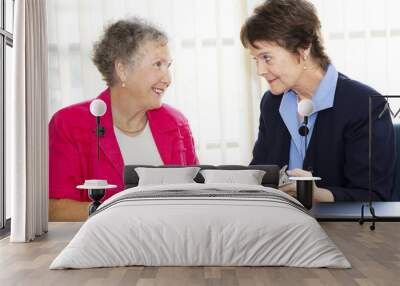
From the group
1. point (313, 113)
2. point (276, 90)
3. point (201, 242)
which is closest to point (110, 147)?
point (276, 90)

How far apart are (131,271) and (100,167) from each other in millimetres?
2498

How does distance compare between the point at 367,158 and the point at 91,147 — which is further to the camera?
the point at 91,147

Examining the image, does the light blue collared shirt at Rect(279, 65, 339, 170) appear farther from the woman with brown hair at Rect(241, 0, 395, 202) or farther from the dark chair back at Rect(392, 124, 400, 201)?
the dark chair back at Rect(392, 124, 400, 201)

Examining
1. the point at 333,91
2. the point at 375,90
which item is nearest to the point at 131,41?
the point at 333,91

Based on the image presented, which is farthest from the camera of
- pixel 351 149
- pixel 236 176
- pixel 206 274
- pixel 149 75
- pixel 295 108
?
pixel 149 75

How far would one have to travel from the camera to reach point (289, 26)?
19.6 feet

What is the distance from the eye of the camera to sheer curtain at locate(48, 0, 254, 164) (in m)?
6.14

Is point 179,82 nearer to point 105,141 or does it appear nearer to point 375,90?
point 105,141

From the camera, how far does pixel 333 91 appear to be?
5996mm

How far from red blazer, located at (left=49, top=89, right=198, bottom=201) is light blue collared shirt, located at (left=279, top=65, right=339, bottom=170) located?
1.05 metres

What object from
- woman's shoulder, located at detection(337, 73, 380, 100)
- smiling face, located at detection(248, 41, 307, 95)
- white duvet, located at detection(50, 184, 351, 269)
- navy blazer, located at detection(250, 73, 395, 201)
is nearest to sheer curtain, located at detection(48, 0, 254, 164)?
smiling face, located at detection(248, 41, 307, 95)

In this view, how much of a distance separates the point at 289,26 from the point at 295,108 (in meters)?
0.86

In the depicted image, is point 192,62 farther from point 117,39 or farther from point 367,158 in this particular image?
point 367,158

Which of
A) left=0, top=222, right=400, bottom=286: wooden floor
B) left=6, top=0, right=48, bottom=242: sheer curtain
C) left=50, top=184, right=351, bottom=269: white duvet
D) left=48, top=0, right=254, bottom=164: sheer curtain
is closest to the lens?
left=0, top=222, right=400, bottom=286: wooden floor
